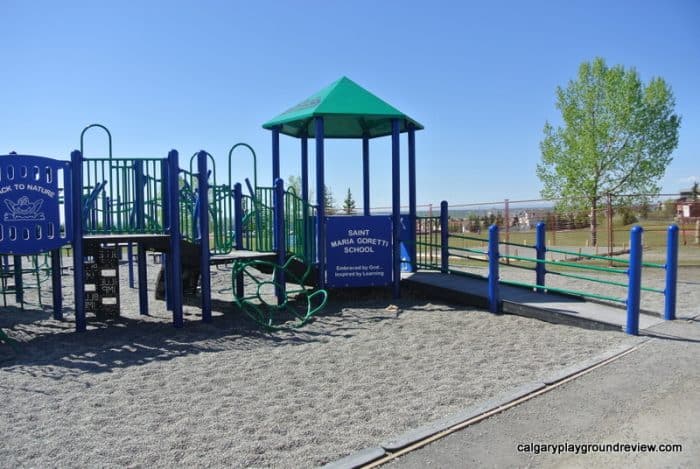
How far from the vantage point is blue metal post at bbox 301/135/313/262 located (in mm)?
9845

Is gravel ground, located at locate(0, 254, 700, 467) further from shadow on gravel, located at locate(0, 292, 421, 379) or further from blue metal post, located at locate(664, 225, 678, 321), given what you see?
blue metal post, located at locate(664, 225, 678, 321)

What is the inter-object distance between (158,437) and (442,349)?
11.3ft

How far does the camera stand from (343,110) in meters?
9.66

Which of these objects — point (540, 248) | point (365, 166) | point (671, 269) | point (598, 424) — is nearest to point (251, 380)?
point (598, 424)

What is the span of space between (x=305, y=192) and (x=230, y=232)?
8.55 ft

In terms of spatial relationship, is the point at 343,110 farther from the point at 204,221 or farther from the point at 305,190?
the point at 204,221

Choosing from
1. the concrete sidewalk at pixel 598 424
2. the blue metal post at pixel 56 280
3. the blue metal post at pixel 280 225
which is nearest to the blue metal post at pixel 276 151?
the blue metal post at pixel 280 225

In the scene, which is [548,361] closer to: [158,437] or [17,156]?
[158,437]

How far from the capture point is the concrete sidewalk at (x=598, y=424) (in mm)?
3430

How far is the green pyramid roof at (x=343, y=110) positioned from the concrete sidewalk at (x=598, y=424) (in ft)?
19.5

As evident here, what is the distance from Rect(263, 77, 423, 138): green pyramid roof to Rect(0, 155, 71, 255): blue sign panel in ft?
13.3

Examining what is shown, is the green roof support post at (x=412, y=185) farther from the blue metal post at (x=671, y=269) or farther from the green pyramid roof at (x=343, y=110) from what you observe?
the blue metal post at (x=671, y=269)

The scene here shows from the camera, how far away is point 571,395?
458cm

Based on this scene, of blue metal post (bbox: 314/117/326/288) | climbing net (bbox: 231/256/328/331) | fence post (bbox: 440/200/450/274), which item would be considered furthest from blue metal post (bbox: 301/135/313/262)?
fence post (bbox: 440/200/450/274)
